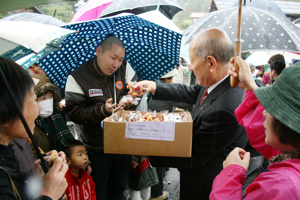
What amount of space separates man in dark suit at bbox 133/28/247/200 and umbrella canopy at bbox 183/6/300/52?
0.49 metres

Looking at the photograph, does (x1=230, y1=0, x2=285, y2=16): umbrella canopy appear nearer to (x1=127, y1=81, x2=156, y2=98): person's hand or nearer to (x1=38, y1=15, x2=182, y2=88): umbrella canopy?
(x1=38, y1=15, x2=182, y2=88): umbrella canopy

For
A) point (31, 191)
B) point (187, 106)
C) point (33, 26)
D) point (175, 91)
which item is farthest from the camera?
point (187, 106)

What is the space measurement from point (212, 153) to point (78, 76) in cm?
164

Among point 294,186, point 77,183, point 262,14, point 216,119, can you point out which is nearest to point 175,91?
point 216,119

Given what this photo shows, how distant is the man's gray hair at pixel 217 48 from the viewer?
2.05m

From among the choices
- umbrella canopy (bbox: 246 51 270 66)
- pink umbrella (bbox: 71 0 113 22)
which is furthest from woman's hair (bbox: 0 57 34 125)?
umbrella canopy (bbox: 246 51 270 66)

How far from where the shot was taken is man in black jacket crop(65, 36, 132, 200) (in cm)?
253

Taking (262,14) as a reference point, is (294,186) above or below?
below

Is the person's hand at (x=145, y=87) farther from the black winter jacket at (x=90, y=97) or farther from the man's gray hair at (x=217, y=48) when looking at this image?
the man's gray hair at (x=217, y=48)

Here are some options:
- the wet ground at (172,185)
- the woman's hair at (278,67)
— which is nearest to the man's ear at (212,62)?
the wet ground at (172,185)

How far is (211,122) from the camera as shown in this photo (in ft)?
6.42

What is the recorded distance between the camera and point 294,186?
1.00 m

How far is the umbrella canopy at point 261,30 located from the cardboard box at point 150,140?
121 centimetres

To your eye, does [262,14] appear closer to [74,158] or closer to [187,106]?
[187,106]
